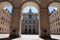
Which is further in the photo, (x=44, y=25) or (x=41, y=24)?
(x=41, y=24)

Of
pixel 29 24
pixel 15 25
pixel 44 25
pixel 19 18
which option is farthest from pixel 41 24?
pixel 29 24

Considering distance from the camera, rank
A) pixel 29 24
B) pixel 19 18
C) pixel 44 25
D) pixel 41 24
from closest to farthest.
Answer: pixel 44 25
pixel 41 24
pixel 19 18
pixel 29 24

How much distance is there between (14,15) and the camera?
1473cm

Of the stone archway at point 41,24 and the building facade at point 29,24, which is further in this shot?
the building facade at point 29,24

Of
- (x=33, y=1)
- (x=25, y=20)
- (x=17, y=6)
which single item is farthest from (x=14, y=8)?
(x=25, y=20)

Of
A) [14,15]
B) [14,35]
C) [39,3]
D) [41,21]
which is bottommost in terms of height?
[14,35]

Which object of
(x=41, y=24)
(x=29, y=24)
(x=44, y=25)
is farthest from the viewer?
(x=29, y=24)

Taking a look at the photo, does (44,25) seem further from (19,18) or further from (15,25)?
(15,25)

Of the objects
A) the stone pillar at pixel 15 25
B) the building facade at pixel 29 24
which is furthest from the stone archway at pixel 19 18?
the building facade at pixel 29 24

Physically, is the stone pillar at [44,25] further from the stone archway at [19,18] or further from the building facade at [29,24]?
the building facade at [29,24]

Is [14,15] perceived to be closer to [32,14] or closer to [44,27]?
[44,27]

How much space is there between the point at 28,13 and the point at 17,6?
A: 43310 mm

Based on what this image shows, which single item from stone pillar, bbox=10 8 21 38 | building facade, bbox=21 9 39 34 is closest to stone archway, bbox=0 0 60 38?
stone pillar, bbox=10 8 21 38

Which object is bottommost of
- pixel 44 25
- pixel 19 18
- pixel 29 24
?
pixel 44 25
